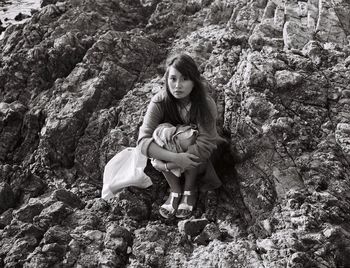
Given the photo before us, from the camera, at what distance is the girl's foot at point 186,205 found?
4949 mm

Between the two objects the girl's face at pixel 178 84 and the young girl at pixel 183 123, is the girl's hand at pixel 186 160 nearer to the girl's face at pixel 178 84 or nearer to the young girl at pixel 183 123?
the young girl at pixel 183 123

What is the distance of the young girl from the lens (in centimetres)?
463

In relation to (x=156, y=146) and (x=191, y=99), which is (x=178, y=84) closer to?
(x=191, y=99)

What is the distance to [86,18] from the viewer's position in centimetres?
810

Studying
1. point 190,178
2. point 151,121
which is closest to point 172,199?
point 190,178

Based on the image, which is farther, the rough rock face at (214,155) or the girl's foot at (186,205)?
the girl's foot at (186,205)

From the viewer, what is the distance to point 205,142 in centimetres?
469

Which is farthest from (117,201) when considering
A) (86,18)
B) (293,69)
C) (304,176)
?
(86,18)

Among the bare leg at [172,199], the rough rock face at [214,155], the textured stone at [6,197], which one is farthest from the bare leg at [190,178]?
the textured stone at [6,197]

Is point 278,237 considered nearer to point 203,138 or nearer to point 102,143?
point 203,138

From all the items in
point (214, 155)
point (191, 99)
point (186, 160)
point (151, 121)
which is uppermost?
point (191, 99)

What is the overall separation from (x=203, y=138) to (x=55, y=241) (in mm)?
1947

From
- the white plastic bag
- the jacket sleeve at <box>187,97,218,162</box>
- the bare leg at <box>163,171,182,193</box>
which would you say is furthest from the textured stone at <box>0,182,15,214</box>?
the jacket sleeve at <box>187,97,218,162</box>

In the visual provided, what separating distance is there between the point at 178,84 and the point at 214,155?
119cm
